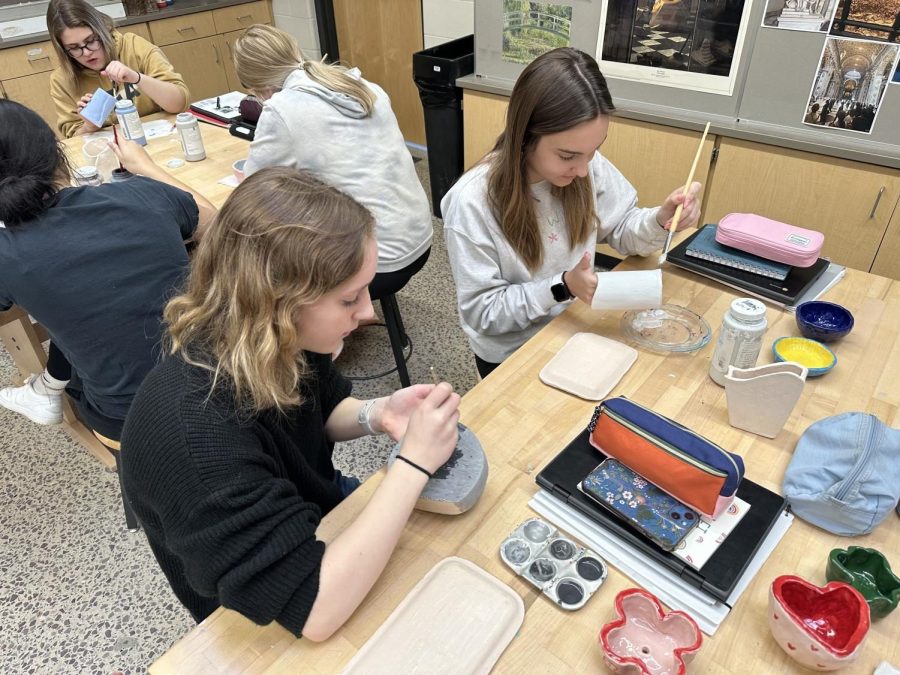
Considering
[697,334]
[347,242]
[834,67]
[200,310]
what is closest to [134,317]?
[200,310]

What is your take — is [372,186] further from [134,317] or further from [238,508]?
[238,508]

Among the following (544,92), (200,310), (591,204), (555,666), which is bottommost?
(555,666)

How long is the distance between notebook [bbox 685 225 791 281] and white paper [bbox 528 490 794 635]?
65 centimetres

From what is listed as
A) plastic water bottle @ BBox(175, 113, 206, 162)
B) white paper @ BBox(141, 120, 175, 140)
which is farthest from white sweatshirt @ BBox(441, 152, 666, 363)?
white paper @ BBox(141, 120, 175, 140)

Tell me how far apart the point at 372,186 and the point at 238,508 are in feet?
4.31

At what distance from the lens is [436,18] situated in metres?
3.47

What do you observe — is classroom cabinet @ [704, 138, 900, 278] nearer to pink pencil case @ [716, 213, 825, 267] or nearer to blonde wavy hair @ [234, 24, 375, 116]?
pink pencil case @ [716, 213, 825, 267]

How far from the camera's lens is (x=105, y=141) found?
2.17 metres

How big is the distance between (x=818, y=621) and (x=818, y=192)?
1.76 meters

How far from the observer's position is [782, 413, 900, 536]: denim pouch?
32.8 inches

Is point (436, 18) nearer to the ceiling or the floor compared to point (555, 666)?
nearer to the ceiling

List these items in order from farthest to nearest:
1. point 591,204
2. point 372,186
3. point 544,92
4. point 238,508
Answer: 1. point 372,186
2. point 591,204
3. point 544,92
4. point 238,508

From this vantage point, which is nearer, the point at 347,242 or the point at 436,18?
the point at 347,242

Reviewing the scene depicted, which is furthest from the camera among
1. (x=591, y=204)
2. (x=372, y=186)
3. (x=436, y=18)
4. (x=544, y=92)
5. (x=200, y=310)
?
(x=436, y=18)
